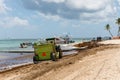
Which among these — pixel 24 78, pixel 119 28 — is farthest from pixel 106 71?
pixel 119 28

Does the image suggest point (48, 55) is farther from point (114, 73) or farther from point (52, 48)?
point (114, 73)

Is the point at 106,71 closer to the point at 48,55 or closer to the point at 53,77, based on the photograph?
the point at 53,77

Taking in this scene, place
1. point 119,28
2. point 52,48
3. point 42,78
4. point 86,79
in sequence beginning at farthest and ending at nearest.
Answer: point 119,28 → point 52,48 → point 42,78 → point 86,79

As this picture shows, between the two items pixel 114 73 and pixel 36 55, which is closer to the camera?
pixel 114 73

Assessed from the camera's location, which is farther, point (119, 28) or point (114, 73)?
point (119, 28)

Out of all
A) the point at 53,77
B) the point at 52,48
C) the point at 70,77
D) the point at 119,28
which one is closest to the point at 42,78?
the point at 53,77

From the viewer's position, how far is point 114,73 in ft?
55.5

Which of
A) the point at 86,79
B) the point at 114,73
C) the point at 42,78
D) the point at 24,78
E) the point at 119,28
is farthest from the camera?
the point at 119,28

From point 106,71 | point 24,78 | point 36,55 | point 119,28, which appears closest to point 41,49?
point 36,55

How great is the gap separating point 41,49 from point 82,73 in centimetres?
1453

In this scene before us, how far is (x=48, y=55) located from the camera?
32094 millimetres

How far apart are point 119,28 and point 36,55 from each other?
334 feet

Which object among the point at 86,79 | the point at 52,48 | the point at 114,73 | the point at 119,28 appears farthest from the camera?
the point at 119,28

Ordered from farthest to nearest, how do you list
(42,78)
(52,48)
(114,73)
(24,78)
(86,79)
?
(52,48)
(24,78)
(42,78)
(114,73)
(86,79)
